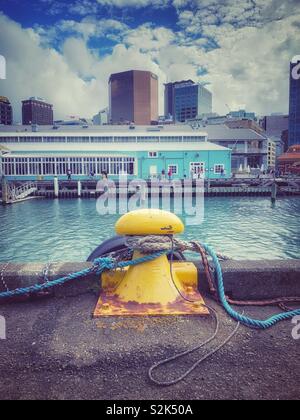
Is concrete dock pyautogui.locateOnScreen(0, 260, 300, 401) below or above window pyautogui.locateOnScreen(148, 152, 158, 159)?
below

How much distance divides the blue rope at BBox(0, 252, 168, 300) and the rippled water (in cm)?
983

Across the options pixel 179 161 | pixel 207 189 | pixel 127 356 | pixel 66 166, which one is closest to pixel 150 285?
pixel 127 356

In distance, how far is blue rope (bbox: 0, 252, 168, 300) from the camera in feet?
11.0

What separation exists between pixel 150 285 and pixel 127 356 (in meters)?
0.93

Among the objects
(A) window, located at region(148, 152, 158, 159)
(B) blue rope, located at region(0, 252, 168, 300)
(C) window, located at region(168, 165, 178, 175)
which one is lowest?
(B) blue rope, located at region(0, 252, 168, 300)

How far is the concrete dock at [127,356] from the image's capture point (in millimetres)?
2102

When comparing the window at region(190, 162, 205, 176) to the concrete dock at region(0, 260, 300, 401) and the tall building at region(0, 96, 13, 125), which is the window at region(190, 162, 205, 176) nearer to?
the concrete dock at region(0, 260, 300, 401)

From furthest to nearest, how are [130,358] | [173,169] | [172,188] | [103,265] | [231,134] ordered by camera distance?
[231,134] < [173,169] < [172,188] < [103,265] < [130,358]

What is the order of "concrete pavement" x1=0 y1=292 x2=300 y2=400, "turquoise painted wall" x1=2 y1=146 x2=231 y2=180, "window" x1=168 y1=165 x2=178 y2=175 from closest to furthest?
1. "concrete pavement" x1=0 y1=292 x2=300 y2=400
2. "turquoise painted wall" x1=2 y1=146 x2=231 y2=180
3. "window" x1=168 y1=165 x2=178 y2=175

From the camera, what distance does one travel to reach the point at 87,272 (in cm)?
349

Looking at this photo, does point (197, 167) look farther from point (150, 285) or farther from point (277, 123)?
point (277, 123)

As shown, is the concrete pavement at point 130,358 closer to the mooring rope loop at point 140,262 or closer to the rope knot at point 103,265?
the mooring rope loop at point 140,262

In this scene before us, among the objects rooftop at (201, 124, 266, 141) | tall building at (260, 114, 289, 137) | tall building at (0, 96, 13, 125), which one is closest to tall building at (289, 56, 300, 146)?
tall building at (260, 114, 289, 137)

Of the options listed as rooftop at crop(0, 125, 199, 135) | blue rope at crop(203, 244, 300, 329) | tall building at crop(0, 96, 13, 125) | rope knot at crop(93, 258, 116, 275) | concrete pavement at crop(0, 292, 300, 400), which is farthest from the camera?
tall building at crop(0, 96, 13, 125)
